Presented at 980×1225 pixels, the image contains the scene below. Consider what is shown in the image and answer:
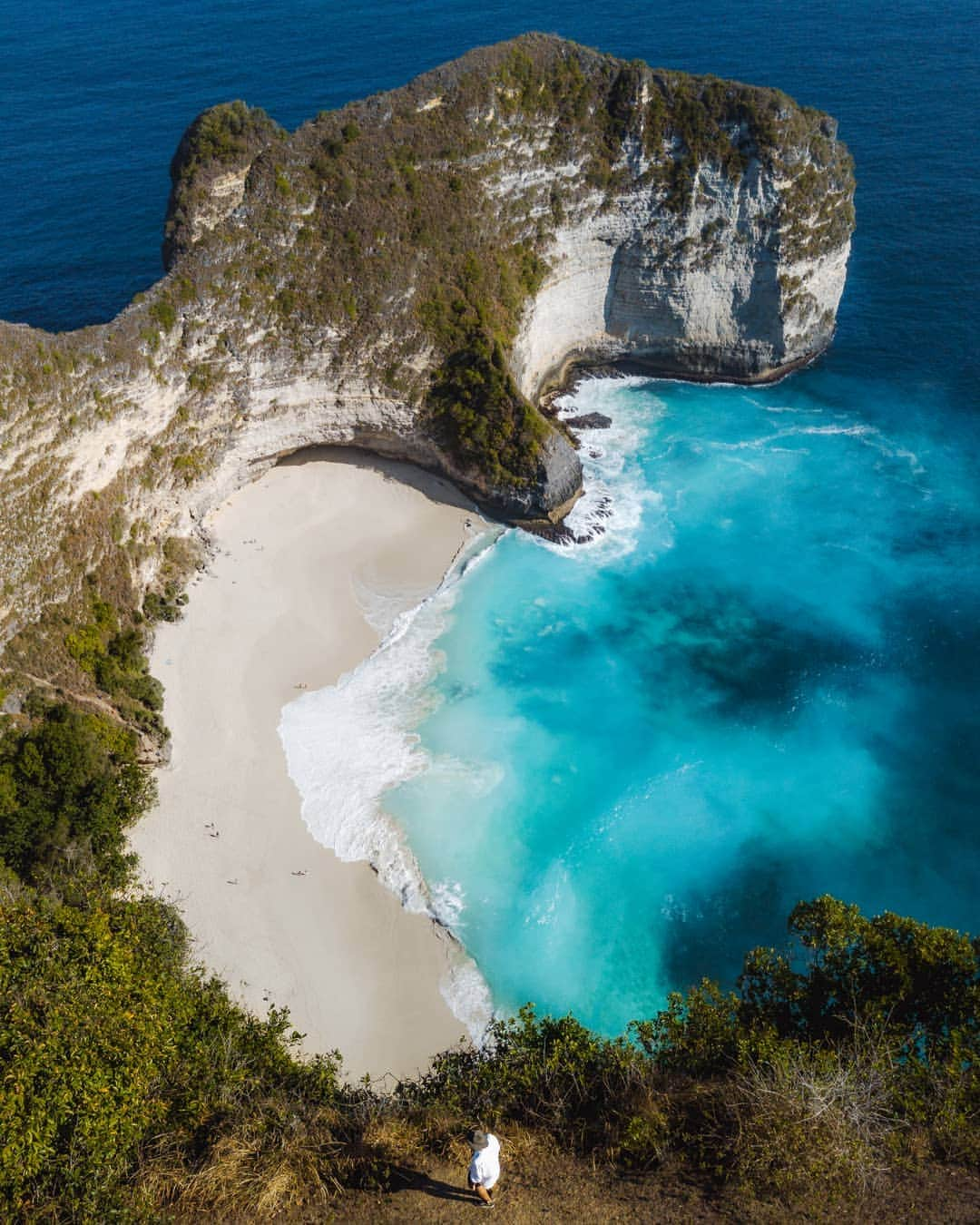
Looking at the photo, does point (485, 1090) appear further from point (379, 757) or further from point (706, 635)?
point (706, 635)

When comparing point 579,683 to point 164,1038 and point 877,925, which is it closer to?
point 877,925

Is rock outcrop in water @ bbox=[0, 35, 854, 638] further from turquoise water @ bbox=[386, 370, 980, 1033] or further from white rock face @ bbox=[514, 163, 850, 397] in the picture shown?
turquoise water @ bbox=[386, 370, 980, 1033]

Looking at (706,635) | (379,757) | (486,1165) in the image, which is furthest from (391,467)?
(486,1165)

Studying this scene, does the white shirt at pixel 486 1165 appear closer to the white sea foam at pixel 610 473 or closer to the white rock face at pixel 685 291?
the white sea foam at pixel 610 473

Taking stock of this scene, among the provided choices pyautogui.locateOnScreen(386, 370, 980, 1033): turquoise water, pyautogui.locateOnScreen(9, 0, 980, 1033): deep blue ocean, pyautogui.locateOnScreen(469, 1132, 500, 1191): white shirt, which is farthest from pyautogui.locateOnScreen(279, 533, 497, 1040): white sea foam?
pyautogui.locateOnScreen(469, 1132, 500, 1191): white shirt

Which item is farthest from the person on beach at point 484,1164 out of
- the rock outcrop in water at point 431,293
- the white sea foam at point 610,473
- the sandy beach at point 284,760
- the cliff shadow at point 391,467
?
the cliff shadow at point 391,467

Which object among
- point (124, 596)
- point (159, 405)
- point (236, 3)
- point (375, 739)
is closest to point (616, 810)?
point (375, 739)
